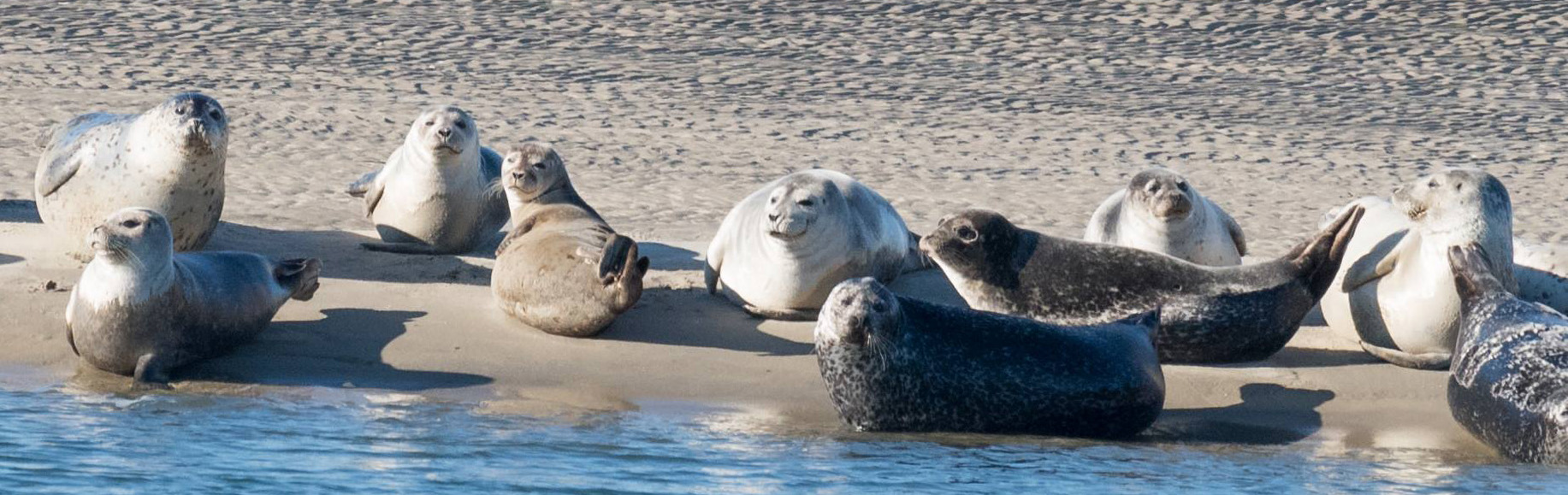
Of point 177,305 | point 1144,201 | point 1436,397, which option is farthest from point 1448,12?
point 177,305

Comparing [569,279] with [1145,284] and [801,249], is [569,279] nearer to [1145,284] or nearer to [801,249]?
[801,249]

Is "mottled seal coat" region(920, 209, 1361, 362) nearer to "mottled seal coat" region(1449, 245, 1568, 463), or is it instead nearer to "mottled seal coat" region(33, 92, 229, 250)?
"mottled seal coat" region(1449, 245, 1568, 463)

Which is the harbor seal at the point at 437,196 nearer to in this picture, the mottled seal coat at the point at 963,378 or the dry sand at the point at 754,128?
the dry sand at the point at 754,128

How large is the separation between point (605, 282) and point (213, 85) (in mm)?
7392

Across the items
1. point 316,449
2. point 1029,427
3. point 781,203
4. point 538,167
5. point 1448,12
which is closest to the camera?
point 316,449

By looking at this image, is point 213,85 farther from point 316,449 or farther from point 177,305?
point 316,449

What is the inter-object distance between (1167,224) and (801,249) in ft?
4.13

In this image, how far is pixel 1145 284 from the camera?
6949 millimetres

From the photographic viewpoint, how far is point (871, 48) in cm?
1584

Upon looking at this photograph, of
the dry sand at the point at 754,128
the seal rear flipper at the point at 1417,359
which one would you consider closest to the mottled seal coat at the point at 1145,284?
the dry sand at the point at 754,128

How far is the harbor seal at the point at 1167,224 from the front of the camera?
779 centimetres

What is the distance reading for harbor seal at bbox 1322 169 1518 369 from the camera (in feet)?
22.7

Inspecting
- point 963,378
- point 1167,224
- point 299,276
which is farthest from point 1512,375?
point 299,276

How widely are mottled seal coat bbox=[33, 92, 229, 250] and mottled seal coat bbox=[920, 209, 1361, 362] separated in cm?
255
